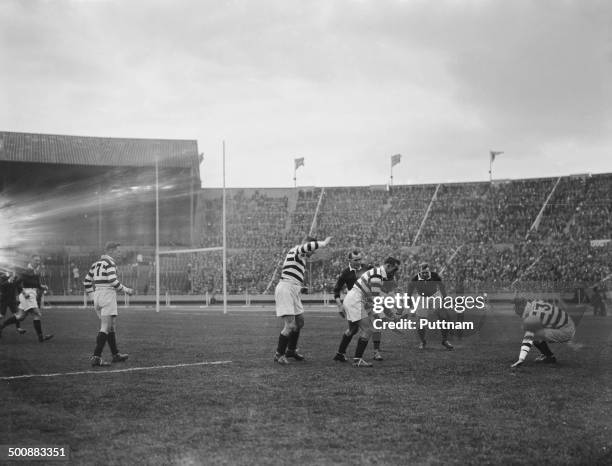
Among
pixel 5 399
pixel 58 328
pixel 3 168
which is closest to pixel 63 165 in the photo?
pixel 3 168

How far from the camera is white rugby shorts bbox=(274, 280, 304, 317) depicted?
38.2 feet

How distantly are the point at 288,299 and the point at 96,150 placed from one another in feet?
144

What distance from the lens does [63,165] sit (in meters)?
50.4

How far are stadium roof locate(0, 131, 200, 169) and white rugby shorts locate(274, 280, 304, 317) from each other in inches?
1587

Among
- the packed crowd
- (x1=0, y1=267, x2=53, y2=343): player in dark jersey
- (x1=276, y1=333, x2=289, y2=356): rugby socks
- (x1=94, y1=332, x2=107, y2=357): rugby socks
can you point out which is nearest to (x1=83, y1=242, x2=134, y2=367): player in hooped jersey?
(x1=94, y1=332, x2=107, y2=357): rugby socks

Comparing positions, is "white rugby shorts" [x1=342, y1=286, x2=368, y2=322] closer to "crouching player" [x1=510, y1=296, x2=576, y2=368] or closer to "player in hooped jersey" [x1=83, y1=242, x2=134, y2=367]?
"crouching player" [x1=510, y1=296, x2=576, y2=368]

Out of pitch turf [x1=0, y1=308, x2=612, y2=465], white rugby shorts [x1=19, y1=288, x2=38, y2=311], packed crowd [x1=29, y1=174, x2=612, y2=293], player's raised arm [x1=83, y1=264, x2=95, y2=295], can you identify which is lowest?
pitch turf [x1=0, y1=308, x2=612, y2=465]

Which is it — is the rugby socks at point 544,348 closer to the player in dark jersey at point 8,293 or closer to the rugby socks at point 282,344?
the rugby socks at point 282,344

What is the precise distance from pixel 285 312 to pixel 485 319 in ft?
39.6

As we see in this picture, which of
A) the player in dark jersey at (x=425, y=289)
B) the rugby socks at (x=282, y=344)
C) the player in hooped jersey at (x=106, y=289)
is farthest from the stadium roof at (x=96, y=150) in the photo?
the rugby socks at (x=282, y=344)

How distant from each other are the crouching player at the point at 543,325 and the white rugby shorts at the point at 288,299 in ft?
12.7

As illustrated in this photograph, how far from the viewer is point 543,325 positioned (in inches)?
456

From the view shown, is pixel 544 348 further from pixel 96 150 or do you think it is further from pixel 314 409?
pixel 96 150

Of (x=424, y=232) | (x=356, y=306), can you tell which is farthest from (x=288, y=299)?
(x=424, y=232)
